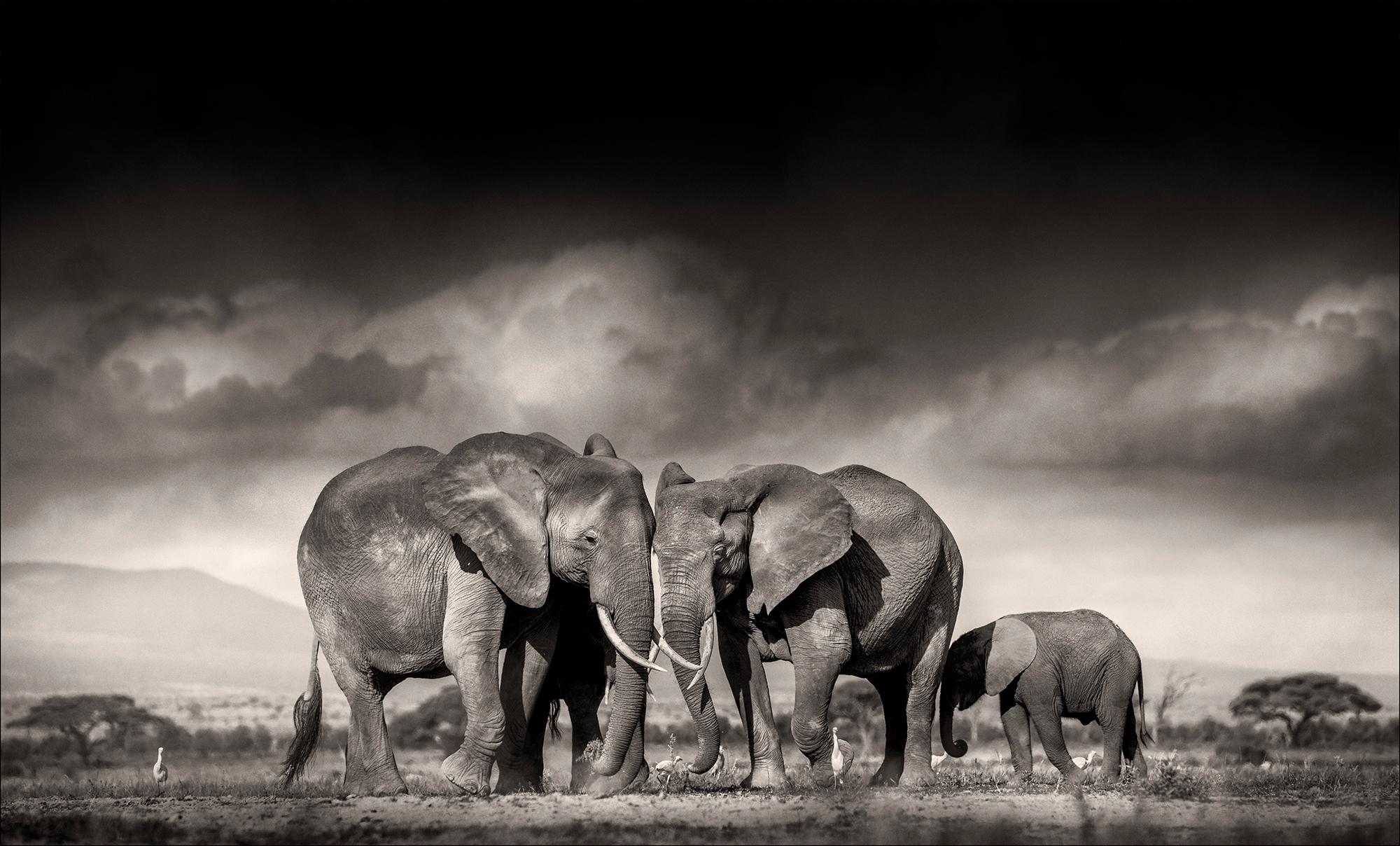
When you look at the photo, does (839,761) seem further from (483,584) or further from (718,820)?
(483,584)

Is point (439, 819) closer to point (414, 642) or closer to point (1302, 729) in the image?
point (414, 642)

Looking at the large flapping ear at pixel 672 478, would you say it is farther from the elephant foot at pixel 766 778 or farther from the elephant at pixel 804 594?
the elephant foot at pixel 766 778

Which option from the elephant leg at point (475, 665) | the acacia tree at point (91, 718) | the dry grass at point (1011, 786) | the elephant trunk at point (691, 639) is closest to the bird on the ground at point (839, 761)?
the dry grass at point (1011, 786)

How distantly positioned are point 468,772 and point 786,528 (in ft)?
13.8

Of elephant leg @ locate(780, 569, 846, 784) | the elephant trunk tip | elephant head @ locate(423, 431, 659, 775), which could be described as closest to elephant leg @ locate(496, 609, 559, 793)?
elephant head @ locate(423, 431, 659, 775)

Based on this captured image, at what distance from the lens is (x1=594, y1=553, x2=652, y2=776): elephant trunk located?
16.2 m

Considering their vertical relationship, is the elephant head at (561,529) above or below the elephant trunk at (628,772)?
above

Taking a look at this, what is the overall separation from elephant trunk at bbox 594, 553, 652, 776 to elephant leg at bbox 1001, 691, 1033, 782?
21.2ft

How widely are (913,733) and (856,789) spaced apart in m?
2.82

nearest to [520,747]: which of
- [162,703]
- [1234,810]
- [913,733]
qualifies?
[913,733]

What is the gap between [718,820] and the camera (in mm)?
14609

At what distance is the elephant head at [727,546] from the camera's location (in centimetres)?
1617

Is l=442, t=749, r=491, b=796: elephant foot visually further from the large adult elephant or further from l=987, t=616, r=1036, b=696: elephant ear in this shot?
l=987, t=616, r=1036, b=696: elephant ear

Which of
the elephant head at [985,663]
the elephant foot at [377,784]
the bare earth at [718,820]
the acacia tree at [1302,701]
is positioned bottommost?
the bare earth at [718,820]
